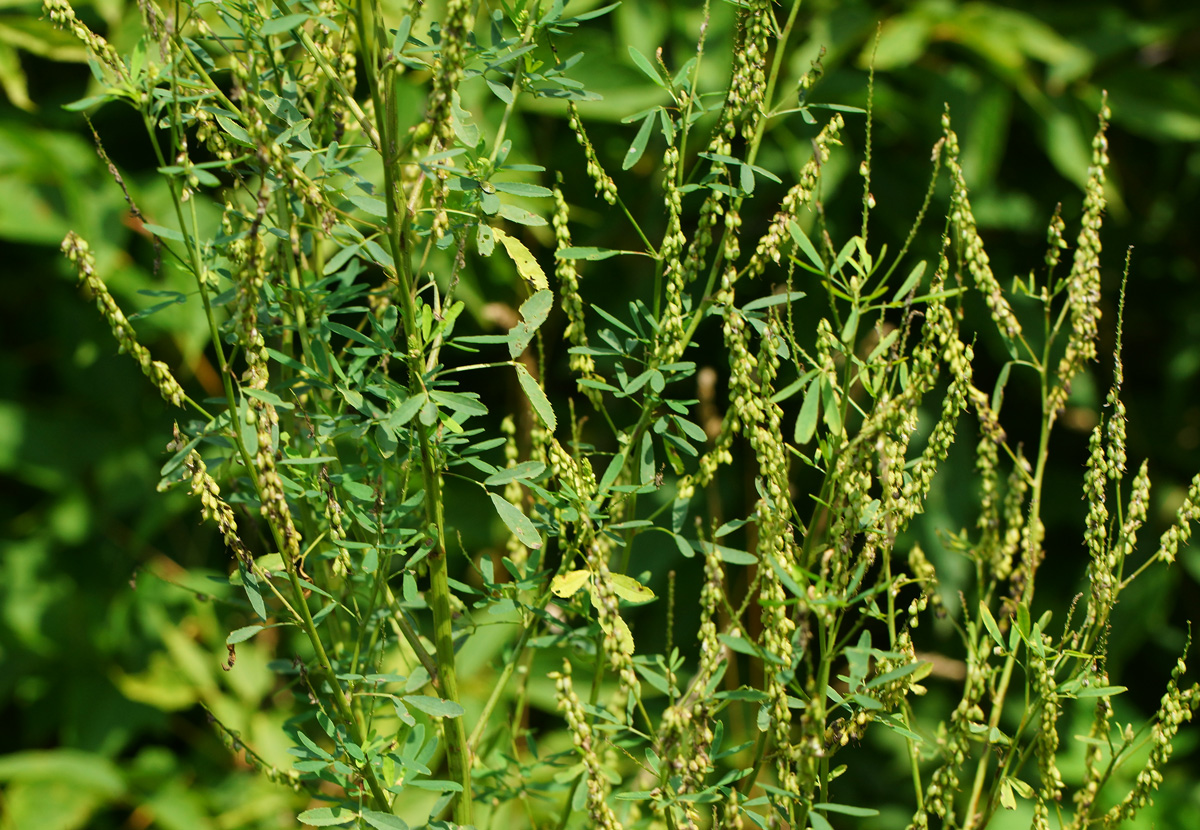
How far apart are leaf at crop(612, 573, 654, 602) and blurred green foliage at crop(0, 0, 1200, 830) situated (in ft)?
2.71

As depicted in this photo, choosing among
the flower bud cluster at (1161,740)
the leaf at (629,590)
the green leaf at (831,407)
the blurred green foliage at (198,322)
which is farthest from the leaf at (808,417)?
the blurred green foliage at (198,322)

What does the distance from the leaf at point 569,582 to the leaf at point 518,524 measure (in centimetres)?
3

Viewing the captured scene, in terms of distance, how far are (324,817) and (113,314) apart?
250 millimetres

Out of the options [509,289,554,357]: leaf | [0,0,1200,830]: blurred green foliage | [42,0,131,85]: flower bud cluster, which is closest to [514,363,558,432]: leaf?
[509,289,554,357]: leaf

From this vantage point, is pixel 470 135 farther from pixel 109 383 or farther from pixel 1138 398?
pixel 1138 398

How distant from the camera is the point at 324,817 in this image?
442mm

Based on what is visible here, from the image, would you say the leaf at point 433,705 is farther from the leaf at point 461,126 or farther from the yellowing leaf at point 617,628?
the leaf at point 461,126

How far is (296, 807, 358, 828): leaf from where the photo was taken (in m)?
0.43

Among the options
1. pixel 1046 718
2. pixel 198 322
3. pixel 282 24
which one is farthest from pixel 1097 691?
pixel 198 322

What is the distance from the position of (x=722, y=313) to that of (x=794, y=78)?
942 millimetres

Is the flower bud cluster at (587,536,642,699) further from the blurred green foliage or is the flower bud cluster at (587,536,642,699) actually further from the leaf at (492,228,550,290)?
the blurred green foliage

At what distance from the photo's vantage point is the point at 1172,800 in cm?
138

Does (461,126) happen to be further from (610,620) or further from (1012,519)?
(1012,519)

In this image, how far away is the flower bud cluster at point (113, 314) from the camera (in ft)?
1.42
